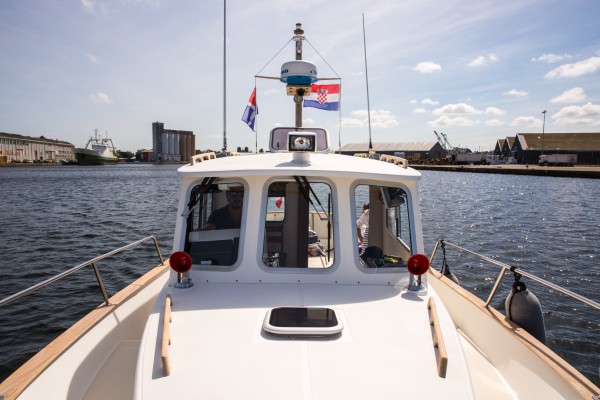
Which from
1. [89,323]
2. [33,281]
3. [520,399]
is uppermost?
[89,323]

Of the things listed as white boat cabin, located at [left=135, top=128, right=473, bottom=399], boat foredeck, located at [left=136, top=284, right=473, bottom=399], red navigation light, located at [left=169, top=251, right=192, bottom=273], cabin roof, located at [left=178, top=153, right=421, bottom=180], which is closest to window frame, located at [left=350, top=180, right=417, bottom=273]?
white boat cabin, located at [left=135, top=128, right=473, bottom=399]

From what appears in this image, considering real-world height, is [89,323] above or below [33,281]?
above

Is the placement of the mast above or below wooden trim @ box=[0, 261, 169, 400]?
above

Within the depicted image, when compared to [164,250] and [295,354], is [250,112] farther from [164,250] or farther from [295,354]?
[164,250]

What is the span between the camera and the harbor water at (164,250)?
918 cm

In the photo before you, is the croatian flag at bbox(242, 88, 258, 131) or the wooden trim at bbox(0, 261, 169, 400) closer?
the wooden trim at bbox(0, 261, 169, 400)

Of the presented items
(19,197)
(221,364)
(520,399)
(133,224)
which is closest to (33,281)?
(133,224)

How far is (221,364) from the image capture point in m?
2.91

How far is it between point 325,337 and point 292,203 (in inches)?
75.5

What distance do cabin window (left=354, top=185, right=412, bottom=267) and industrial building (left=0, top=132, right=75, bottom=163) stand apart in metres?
150

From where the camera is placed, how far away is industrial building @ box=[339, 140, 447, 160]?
12682cm

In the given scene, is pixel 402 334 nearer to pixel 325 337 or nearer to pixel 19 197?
pixel 325 337

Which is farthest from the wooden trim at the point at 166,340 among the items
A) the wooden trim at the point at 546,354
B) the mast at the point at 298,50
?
the mast at the point at 298,50

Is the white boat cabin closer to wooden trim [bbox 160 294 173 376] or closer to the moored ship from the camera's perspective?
wooden trim [bbox 160 294 173 376]
